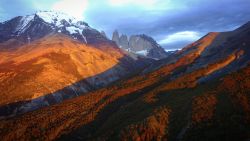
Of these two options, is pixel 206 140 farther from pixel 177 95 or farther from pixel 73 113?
pixel 73 113

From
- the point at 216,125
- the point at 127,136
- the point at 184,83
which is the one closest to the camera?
the point at 216,125

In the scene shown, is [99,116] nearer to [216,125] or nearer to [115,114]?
[115,114]

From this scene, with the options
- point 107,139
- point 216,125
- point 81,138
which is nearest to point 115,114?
point 81,138

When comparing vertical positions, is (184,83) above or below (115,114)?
above

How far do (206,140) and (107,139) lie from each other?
3910 cm

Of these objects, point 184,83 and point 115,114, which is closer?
point 115,114

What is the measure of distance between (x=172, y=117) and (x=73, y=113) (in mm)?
63122

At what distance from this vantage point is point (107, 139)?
127m

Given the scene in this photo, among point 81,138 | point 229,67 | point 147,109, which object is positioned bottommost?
point 81,138

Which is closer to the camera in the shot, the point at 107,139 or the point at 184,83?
the point at 107,139

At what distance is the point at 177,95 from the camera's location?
15738 centimetres

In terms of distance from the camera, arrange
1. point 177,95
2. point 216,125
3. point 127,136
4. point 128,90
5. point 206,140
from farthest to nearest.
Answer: point 128,90 < point 177,95 < point 127,136 < point 216,125 < point 206,140

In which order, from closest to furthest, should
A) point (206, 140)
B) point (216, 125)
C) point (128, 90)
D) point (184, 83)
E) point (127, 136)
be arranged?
1. point (206, 140)
2. point (216, 125)
3. point (127, 136)
4. point (184, 83)
5. point (128, 90)

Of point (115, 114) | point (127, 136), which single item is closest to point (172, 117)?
point (127, 136)
